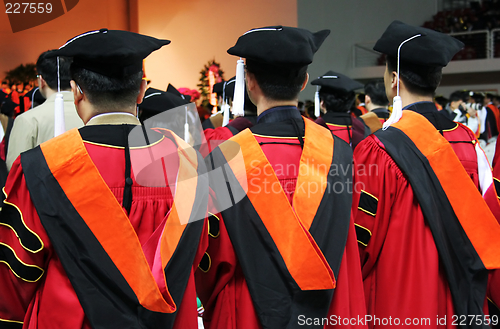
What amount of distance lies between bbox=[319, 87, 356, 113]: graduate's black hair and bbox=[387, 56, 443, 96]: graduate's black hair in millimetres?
2283

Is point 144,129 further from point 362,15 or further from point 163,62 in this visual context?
point 362,15

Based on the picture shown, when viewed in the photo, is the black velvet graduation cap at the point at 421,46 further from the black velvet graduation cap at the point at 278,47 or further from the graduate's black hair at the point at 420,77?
the black velvet graduation cap at the point at 278,47

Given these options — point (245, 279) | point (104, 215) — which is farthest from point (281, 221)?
point (104, 215)

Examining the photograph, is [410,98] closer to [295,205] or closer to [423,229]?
[423,229]

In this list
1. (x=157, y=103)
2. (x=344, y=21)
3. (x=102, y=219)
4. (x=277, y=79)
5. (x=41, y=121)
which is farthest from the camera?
(x=344, y=21)

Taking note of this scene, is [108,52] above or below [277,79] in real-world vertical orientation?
above

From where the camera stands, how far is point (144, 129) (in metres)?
1.55

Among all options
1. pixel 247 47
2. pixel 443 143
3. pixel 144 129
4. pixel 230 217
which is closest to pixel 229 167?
pixel 230 217

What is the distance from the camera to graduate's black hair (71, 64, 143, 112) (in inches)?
59.6

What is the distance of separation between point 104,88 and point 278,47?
0.64 m

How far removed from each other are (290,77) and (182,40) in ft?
A: 32.1

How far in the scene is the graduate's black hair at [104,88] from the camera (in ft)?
4.96

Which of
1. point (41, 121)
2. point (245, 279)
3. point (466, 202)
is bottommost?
point (245, 279)

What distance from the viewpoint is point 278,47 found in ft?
5.59
